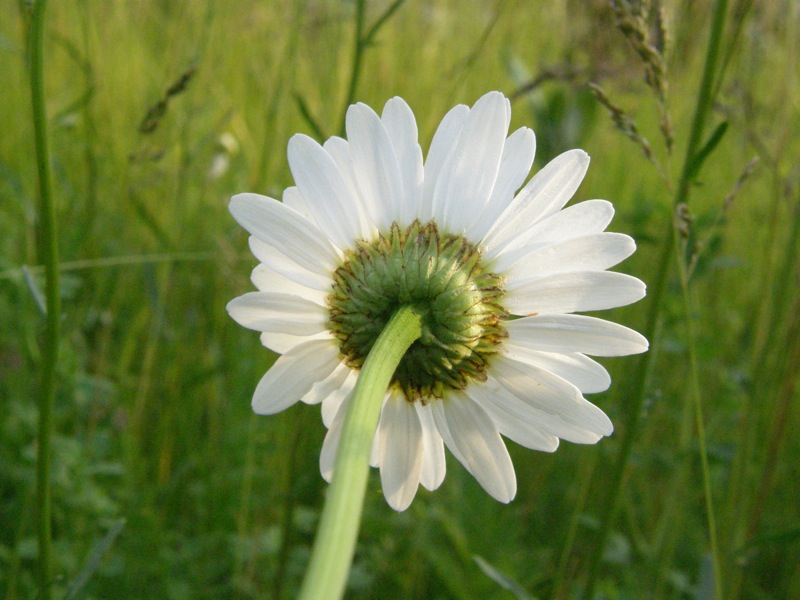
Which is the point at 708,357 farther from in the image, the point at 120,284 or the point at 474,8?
the point at 474,8

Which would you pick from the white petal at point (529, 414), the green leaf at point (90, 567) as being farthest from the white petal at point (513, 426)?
the green leaf at point (90, 567)

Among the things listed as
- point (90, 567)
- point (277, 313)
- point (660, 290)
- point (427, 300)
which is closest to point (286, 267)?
point (277, 313)

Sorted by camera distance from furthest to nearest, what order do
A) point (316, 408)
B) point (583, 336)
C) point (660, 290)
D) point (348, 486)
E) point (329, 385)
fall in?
1. point (316, 408)
2. point (660, 290)
3. point (329, 385)
4. point (583, 336)
5. point (348, 486)

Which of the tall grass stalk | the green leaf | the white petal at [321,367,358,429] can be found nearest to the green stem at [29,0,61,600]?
the green leaf

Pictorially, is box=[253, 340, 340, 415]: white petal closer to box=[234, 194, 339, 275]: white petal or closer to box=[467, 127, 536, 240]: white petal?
box=[234, 194, 339, 275]: white petal

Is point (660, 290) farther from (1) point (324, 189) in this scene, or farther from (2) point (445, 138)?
(1) point (324, 189)

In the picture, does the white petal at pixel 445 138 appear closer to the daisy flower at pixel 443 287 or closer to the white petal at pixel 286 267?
the daisy flower at pixel 443 287
